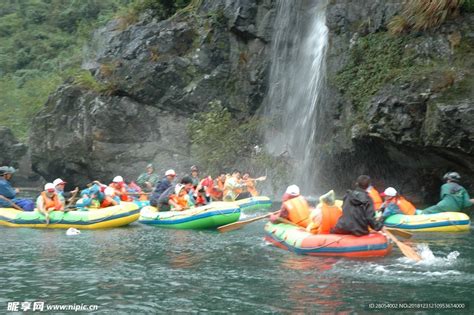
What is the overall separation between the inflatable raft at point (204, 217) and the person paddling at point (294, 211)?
99.6 inches

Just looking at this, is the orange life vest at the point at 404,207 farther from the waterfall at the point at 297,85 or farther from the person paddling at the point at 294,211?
the waterfall at the point at 297,85

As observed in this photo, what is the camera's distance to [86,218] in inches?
603

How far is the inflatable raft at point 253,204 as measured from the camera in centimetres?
1867

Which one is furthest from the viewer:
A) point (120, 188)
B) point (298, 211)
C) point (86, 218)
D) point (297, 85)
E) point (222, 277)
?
point (297, 85)

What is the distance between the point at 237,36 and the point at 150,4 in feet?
18.4

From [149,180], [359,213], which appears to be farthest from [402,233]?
[149,180]

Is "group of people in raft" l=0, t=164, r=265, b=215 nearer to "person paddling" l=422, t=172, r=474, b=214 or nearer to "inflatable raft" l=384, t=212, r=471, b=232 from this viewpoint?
"inflatable raft" l=384, t=212, r=471, b=232

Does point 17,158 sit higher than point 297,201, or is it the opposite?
point 17,158

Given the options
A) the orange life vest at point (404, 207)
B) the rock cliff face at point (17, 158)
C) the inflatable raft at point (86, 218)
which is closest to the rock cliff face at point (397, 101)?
the orange life vest at point (404, 207)

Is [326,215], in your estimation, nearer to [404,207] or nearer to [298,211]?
[298,211]

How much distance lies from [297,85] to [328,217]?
625 inches

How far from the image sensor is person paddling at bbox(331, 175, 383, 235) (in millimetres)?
10383

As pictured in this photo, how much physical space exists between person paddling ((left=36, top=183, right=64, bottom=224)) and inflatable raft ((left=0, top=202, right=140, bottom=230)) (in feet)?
0.52

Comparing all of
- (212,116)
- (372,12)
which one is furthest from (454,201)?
(212,116)
